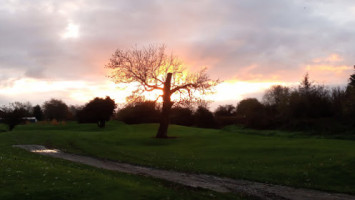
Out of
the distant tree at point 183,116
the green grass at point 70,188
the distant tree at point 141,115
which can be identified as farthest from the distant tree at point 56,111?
the green grass at point 70,188

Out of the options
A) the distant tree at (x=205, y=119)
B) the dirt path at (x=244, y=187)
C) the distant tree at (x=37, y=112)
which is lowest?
the dirt path at (x=244, y=187)

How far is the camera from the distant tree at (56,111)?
422 feet

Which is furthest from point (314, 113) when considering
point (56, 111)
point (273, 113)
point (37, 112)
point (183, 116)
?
point (37, 112)

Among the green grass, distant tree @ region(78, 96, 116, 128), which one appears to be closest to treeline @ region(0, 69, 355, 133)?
distant tree @ region(78, 96, 116, 128)

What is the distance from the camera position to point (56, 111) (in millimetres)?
129250

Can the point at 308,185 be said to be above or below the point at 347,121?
below

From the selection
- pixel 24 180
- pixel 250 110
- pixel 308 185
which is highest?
pixel 250 110

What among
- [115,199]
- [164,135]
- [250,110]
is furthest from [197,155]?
[250,110]

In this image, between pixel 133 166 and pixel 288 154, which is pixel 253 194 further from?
pixel 288 154

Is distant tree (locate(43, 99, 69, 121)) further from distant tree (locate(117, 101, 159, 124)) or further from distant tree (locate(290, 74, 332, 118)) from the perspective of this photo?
distant tree (locate(290, 74, 332, 118))

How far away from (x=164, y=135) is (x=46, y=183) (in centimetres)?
3145

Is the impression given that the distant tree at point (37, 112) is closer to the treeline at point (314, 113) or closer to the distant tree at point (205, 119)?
the distant tree at point (205, 119)

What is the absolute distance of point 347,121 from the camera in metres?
50.2

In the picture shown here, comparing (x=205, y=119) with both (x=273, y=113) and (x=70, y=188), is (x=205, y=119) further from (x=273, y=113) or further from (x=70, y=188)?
(x=70, y=188)
